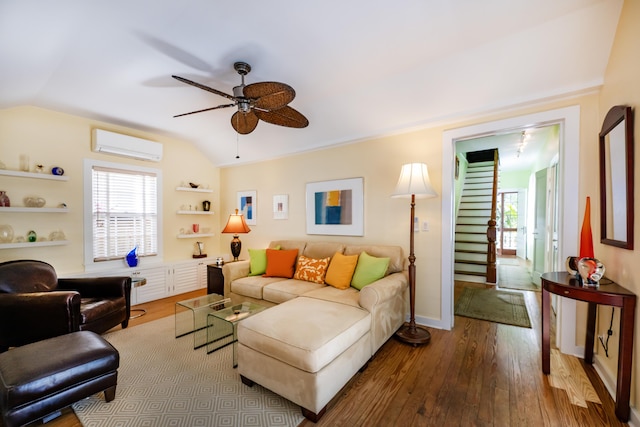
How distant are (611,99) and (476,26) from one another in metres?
1.16

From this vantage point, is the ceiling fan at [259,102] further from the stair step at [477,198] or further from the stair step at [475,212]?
the stair step at [477,198]

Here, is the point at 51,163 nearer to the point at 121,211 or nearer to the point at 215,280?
the point at 121,211

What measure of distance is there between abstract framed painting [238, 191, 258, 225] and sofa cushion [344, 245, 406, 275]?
2.27 meters

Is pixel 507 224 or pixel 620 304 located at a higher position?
pixel 507 224

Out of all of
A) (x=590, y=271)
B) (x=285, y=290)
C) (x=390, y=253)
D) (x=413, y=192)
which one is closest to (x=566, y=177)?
(x=590, y=271)

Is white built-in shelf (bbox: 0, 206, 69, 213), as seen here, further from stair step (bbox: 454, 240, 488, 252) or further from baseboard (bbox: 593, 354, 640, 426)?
stair step (bbox: 454, 240, 488, 252)

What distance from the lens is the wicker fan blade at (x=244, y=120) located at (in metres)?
2.42

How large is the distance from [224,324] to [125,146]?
303cm

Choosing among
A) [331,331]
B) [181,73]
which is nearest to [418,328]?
[331,331]

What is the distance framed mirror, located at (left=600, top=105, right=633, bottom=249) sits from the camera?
1693 millimetres

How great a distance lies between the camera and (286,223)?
443 cm

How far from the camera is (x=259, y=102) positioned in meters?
2.14

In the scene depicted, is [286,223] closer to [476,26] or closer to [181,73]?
[181,73]

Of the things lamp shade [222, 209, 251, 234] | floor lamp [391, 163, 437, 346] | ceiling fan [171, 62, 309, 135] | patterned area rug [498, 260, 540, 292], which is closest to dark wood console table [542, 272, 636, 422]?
floor lamp [391, 163, 437, 346]
